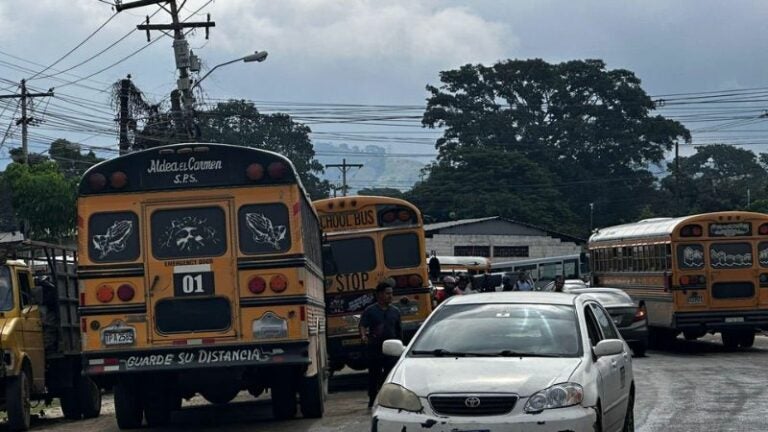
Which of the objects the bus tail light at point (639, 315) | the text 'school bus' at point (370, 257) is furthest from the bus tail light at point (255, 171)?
the bus tail light at point (639, 315)

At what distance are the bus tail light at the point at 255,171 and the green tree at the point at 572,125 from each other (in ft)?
273

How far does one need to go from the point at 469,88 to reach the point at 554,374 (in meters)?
90.9

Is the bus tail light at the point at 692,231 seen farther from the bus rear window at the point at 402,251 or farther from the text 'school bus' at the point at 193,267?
the text 'school bus' at the point at 193,267

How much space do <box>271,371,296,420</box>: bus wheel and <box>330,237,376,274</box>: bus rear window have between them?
579cm

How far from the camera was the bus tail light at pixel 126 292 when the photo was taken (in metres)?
14.2

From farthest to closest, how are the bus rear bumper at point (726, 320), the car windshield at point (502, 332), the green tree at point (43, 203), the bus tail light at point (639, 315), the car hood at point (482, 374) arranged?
the green tree at point (43, 203) < the bus rear bumper at point (726, 320) < the bus tail light at point (639, 315) < the car windshield at point (502, 332) < the car hood at point (482, 374)

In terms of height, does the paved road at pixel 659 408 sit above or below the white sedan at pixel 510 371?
below

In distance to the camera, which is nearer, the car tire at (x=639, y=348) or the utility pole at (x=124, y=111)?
the car tire at (x=639, y=348)

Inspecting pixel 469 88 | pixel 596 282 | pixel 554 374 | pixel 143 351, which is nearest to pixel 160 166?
pixel 143 351

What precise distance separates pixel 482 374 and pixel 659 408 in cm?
649

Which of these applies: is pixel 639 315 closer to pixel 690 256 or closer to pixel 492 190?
pixel 690 256

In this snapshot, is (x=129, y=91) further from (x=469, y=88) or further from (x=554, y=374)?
(x=469, y=88)

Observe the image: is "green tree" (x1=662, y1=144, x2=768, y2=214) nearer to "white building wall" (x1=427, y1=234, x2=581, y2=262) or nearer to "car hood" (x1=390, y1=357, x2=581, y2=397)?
"white building wall" (x1=427, y1=234, x2=581, y2=262)

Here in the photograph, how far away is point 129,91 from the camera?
4141 centimetres
